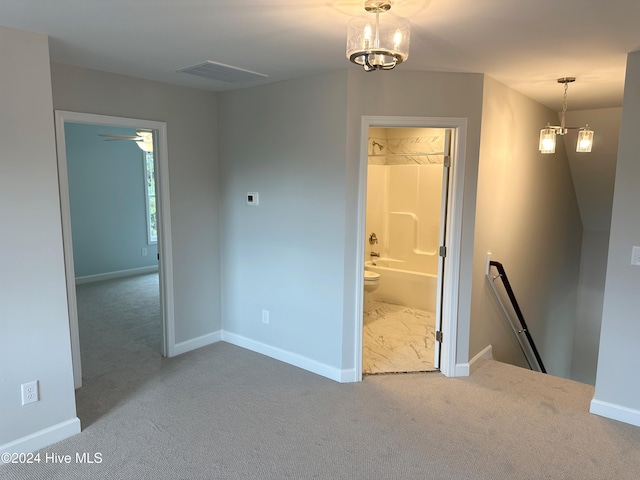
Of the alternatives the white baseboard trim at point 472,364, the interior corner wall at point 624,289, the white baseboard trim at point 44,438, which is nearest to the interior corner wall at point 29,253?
the white baseboard trim at point 44,438

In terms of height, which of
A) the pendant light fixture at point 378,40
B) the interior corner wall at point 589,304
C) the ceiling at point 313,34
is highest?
the ceiling at point 313,34

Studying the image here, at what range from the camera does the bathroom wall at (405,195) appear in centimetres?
566

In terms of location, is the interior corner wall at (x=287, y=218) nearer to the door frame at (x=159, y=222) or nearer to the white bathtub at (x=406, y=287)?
the door frame at (x=159, y=222)

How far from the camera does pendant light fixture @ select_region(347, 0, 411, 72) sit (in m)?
1.71

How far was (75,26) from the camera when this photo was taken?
2.31 m

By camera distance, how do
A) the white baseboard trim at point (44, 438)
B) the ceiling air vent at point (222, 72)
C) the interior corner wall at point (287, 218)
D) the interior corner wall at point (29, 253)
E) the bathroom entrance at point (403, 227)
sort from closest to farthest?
the interior corner wall at point (29, 253) < the white baseboard trim at point (44, 438) < the ceiling air vent at point (222, 72) < the interior corner wall at point (287, 218) < the bathroom entrance at point (403, 227)

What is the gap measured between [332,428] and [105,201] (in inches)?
228

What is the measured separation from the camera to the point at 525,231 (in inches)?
175

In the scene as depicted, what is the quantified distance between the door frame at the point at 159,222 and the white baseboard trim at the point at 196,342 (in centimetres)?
7

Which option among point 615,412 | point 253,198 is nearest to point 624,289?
point 615,412

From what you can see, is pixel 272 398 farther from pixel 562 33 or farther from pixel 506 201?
pixel 562 33

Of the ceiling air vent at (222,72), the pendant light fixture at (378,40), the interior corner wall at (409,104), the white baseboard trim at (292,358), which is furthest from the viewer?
the white baseboard trim at (292,358)

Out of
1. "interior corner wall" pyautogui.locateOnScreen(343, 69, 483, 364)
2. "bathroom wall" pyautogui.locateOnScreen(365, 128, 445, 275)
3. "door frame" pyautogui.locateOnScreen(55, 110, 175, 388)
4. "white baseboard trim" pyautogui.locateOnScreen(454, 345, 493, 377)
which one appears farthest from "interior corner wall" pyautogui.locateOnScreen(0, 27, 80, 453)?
"bathroom wall" pyautogui.locateOnScreen(365, 128, 445, 275)

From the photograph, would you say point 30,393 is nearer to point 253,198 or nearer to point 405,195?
point 253,198
